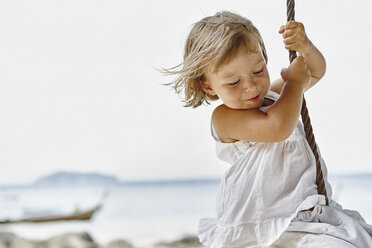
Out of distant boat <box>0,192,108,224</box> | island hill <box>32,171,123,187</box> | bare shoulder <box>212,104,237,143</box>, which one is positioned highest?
bare shoulder <box>212,104,237,143</box>

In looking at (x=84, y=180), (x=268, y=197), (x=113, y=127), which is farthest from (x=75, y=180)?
(x=268, y=197)

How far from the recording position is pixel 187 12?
729 centimetres

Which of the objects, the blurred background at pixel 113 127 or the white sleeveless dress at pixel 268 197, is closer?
the white sleeveless dress at pixel 268 197

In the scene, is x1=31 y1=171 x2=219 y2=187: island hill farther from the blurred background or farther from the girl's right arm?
the girl's right arm

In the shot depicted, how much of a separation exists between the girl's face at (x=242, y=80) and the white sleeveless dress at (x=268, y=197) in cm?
5

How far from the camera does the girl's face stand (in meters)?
1.12

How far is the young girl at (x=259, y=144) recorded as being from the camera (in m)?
1.10

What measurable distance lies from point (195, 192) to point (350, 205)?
8.45ft

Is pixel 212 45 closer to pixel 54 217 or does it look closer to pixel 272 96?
pixel 272 96

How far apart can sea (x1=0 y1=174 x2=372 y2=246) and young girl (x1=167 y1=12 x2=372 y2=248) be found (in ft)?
17.4

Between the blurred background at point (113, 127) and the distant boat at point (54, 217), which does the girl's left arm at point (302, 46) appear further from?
the distant boat at point (54, 217)

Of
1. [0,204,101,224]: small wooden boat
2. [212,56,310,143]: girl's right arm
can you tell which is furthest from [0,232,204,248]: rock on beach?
[212,56,310,143]: girl's right arm

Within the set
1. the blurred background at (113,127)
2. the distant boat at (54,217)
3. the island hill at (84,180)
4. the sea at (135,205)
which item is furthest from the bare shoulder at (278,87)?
the island hill at (84,180)

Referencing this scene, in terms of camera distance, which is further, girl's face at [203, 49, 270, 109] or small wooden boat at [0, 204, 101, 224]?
small wooden boat at [0, 204, 101, 224]
